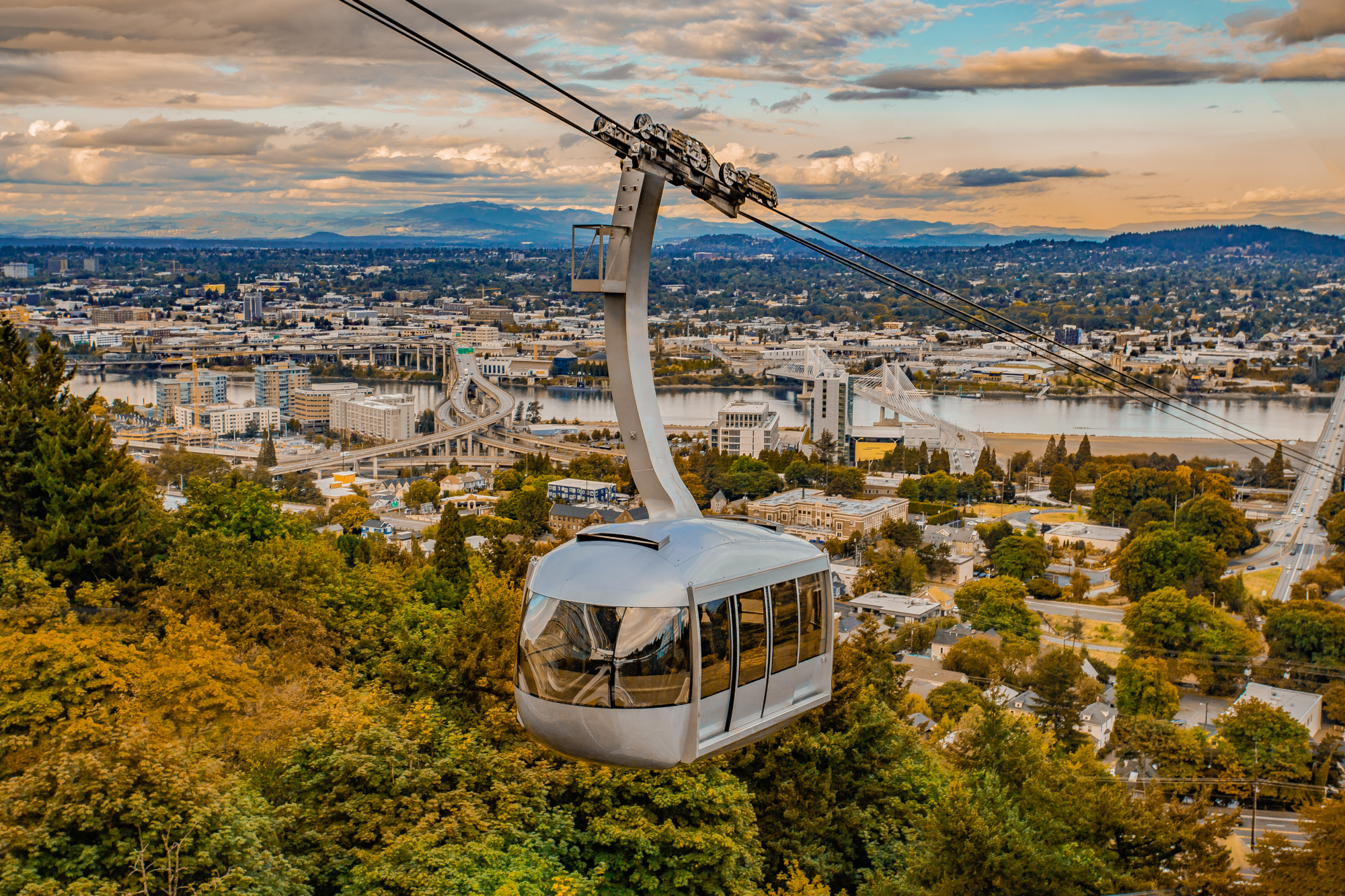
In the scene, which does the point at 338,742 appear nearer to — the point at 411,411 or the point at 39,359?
the point at 39,359

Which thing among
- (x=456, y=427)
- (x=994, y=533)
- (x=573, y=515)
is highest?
(x=573, y=515)

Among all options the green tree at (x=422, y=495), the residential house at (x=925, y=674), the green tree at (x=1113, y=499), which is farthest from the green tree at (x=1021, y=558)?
the green tree at (x=422, y=495)

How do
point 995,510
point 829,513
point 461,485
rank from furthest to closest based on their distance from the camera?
point 461,485
point 995,510
point 829,513

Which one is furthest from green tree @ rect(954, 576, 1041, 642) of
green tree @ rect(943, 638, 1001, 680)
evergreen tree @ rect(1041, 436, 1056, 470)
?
evergreen tree @ rect(1041, 436, 1056, 470)

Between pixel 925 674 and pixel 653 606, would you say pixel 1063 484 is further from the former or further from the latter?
pixel 653 606

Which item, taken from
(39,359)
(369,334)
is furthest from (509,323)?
(39,359)

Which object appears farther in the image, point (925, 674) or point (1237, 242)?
point (1237, 242)

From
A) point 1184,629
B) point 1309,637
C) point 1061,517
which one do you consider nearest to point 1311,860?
point 1184,629
